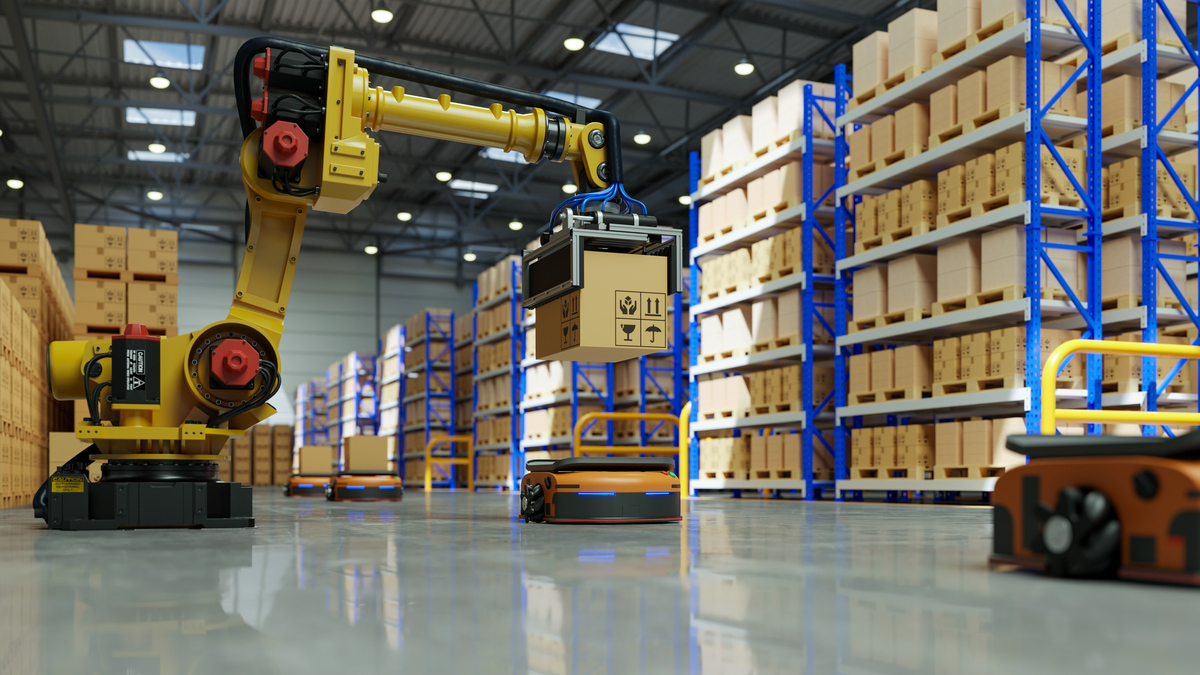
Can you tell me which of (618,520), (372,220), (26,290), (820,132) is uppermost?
(372,220)

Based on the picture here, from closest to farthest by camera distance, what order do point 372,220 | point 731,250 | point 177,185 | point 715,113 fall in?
point 731,250, point 715,113, point 177,185, point 372,220

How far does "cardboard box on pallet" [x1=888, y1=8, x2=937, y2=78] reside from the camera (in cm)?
893

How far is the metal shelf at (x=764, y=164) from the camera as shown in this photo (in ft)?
34.4

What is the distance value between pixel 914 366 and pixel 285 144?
5.72 metres

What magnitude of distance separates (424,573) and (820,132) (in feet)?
29.6

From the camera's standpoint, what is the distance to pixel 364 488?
438 inches

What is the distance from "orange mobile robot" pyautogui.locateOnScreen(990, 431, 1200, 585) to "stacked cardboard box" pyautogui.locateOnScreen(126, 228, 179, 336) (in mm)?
9340

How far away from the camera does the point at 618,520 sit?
538 cm

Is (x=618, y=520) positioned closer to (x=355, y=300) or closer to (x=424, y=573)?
(x=424, y=573)

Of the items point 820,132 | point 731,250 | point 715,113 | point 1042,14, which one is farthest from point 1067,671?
point 715,113

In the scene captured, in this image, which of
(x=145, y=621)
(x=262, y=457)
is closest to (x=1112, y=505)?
(x=145, y=621)

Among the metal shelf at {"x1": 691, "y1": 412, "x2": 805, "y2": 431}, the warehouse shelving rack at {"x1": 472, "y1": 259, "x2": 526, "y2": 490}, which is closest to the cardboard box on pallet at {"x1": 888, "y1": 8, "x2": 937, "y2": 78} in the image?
the metal shelf at {"x1": 691, "y1": 412, "x2": 805, "y2": 431}

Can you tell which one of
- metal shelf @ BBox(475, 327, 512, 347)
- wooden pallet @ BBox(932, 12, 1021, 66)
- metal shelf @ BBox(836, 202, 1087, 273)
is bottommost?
metal shelf @ BBox(475, 327, 512, 347)

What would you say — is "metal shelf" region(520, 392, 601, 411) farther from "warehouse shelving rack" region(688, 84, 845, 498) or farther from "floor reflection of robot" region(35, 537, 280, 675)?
"floor reflection of robot" region(35, 537, 280, 675)
